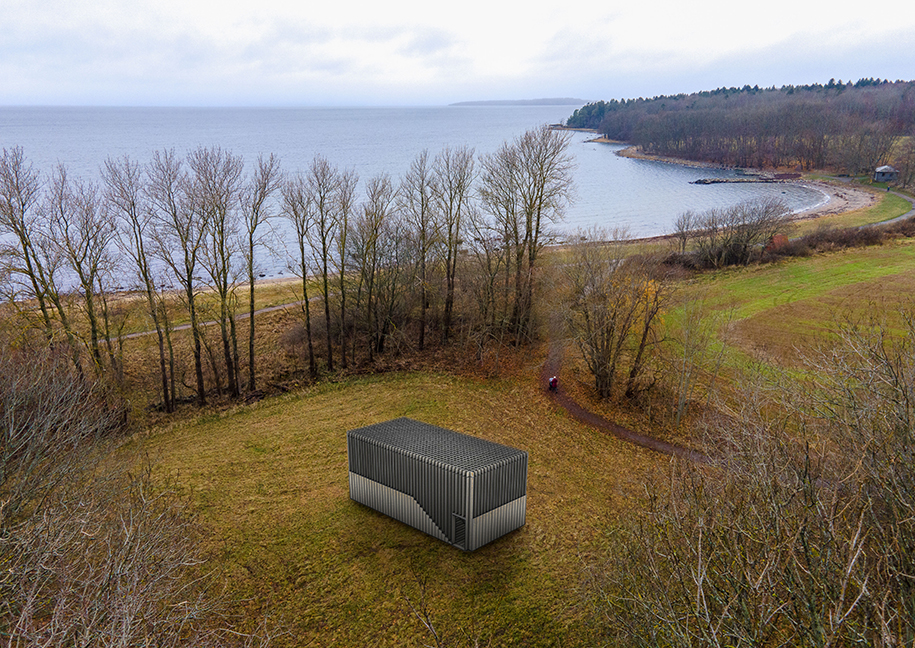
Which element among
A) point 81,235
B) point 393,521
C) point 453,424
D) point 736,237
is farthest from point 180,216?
point 736,237

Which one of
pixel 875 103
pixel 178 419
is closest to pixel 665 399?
pixel 178 419

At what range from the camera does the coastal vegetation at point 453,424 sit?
9.39 m

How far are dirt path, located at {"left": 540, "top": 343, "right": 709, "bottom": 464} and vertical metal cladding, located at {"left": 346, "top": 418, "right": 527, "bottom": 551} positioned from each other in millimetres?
7971

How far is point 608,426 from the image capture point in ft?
85.4

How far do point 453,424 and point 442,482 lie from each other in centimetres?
871

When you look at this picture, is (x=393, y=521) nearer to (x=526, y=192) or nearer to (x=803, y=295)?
(x=526, y=192)

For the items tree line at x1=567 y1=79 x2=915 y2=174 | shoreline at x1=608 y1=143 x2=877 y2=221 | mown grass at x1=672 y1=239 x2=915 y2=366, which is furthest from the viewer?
tree line at x1=567 y1=79 x2=915 y2=174

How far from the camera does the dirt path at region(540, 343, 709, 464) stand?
23719 millimetres

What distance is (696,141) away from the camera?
463 feet

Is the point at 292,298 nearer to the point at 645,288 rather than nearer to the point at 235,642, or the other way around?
the point at 645,288

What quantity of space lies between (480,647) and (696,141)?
150989 millimetres

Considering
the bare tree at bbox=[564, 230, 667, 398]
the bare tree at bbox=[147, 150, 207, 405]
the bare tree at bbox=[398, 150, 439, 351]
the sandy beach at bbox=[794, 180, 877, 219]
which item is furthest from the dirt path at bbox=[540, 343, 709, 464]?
the sandy beach at bbox=[794, 180, 877, 219]

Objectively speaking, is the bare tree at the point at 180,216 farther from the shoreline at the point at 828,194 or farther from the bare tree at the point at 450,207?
the shoreline at the point at 828,194

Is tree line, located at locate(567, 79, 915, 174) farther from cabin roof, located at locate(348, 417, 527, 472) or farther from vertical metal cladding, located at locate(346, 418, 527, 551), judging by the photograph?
vertical metal cladding, located at locate(346, 418, 527, 551)
